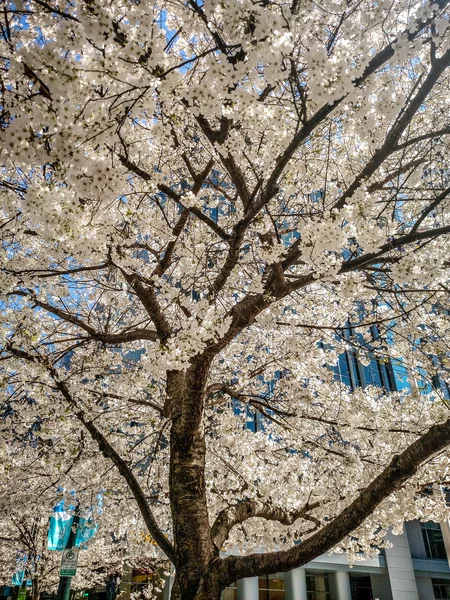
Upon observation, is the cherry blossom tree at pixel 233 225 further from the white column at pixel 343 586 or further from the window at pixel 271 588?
the white column at pixel 343 586

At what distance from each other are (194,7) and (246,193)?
188cm

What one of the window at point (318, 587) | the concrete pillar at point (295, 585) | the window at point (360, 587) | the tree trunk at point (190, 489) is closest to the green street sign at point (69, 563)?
the tree trunk at point (190, 489)

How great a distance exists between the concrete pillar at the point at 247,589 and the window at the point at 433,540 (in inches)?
453

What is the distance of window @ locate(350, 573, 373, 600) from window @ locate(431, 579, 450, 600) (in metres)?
3.82

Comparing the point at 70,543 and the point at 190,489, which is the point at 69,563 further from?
the point at 190,489

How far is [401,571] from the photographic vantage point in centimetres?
2284

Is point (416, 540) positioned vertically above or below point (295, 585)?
above

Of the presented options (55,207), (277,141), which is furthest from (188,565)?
(277,141)

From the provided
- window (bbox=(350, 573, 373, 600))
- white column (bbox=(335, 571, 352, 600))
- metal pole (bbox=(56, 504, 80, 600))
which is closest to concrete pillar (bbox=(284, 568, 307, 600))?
white column (bbox=(335, 571, 352, 600))

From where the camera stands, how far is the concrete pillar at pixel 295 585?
20.1 m

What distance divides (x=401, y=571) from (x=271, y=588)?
26.2 feet

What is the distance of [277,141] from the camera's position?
3924 millimetres

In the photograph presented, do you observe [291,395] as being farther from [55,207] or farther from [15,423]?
[55,207]

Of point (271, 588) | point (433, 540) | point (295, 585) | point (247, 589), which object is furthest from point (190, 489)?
point (433, 540)
